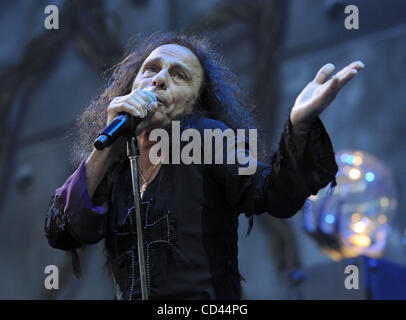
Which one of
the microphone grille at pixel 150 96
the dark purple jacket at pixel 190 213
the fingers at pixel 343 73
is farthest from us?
the microphone grille at pixel 150 96

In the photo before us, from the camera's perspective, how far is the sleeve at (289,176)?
1314 millimetres

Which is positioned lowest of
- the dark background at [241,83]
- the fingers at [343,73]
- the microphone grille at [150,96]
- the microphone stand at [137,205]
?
the microphone stand at [137,205]

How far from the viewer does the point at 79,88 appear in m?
5.36

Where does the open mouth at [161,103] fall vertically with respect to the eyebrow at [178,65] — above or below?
below

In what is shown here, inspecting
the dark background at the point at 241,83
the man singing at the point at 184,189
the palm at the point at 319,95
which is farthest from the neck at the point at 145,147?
the dark background at the point at 241,83

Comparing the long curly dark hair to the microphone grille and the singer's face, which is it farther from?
the microphone grille

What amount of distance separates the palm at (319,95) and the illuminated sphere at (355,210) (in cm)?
215

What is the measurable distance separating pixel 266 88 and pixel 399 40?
1.01 metres

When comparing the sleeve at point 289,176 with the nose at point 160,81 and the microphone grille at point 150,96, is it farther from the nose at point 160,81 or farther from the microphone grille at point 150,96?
the nose at point 160,81

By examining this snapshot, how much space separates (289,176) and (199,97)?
606mm

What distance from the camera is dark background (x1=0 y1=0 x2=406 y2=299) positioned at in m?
3.87
